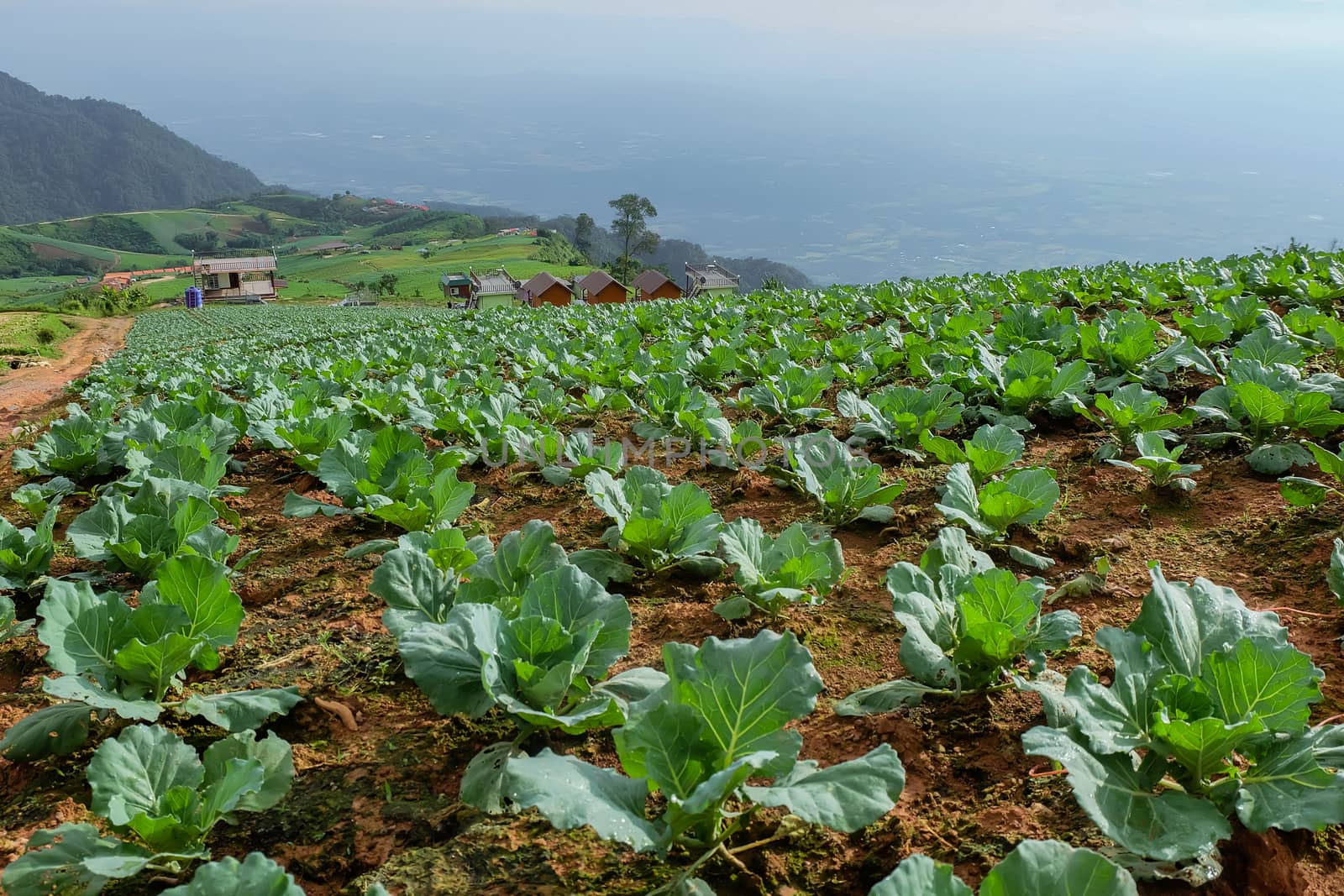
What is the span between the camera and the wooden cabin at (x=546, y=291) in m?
56.4

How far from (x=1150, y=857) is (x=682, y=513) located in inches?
75.7

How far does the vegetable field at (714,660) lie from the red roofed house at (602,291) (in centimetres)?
4468

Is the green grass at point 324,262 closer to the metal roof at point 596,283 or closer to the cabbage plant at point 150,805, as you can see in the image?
the metal roof at point 596,283

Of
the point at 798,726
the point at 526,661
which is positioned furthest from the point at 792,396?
the point at 526,661

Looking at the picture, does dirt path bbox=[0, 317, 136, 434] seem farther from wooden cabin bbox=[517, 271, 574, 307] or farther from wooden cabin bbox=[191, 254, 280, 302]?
wooden cabin bbox=[191, 254, 280, 302]

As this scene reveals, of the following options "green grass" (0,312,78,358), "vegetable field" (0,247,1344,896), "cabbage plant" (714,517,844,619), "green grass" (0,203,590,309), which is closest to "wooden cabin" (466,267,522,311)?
"green grass" (0,203,590,309)

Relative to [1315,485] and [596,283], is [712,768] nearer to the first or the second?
[1315,485]

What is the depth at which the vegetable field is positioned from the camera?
1.65 m

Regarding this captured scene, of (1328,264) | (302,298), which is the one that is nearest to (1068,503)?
(1328,264)

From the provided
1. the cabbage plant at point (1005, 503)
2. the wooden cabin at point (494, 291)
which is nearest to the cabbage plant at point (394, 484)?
the cabbage plant at point (1005, 503)

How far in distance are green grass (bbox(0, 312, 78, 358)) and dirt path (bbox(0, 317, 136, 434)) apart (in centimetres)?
43

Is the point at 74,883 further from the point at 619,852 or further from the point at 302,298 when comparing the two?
the point at 302,298

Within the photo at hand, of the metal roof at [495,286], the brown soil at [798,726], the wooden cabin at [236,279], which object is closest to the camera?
the brown soil at [798,726]

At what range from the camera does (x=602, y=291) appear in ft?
176
